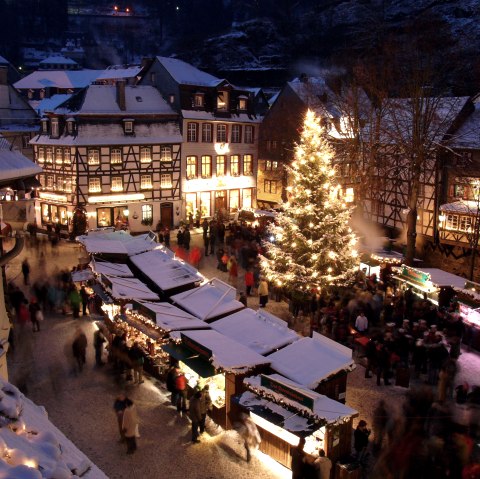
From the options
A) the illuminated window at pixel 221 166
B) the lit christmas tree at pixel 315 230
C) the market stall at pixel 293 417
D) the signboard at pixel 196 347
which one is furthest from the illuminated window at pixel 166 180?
the market stall at pixel 293 417

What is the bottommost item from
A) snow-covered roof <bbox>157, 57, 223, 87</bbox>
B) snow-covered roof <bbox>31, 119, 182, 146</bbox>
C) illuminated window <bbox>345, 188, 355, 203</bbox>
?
illuminated window <bbox>345, 188, 355, 203</bbox>

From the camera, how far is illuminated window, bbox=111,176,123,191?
32859 millimetres

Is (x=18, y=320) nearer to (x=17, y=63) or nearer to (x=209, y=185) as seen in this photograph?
(x=209, y=185)

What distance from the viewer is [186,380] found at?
1295 cm

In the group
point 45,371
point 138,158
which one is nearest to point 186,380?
point 45,371

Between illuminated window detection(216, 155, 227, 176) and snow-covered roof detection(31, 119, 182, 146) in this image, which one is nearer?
snow-covered roof detection(31, 119, 182, 146)

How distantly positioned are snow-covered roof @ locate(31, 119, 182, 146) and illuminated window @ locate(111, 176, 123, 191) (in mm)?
2051

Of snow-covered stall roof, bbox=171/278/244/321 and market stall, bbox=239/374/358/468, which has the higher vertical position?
snow-covered stall roof, bbox=171/278/244/321

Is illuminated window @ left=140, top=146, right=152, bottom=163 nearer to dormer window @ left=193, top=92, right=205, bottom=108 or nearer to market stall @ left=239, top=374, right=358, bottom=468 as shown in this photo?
dormer window @ left=193, top=92, right=205, bottom=108

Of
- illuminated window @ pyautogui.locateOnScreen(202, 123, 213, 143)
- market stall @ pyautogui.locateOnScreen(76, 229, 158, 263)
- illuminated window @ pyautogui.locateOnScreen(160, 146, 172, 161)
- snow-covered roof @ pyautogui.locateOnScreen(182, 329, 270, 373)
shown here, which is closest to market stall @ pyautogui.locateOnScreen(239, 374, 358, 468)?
snow-covered roof @ pyautogui.locateOnScreen(182, 329, 270, 373)

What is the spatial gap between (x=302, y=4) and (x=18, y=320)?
74.7m

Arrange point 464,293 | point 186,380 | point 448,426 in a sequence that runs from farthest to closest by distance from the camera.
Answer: point 464,293 < point 186,380 < point 448,426

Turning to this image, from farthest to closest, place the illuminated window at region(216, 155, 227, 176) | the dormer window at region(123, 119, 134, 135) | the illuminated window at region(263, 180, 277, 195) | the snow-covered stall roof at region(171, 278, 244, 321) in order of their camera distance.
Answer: the illuminated window at region(263, 180, 277, 195), the illuminated window at region(216, 155, 227, 176), the dormer window at region(123, 119, 134, 135), the snow-covered stall roof at region(171, 278, 244, 321)

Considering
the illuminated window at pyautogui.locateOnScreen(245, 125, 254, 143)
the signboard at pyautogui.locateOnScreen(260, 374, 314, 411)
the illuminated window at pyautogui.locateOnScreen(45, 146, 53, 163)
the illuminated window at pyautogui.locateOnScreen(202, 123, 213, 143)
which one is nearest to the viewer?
the signboard at pyautogui.locateOnScreen(260, 374, 314, 411)
